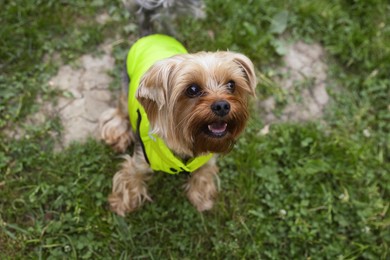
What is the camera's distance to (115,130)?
4.44 m

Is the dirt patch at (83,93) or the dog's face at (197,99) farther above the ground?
the dog's face at (197,99)

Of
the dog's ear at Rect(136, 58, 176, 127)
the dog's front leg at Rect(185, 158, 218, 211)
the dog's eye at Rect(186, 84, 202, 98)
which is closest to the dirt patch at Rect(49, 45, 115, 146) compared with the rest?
the dog's front leg at Rect(185, 158, 218, 211)

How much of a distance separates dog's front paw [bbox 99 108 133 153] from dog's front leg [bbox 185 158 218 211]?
80cm

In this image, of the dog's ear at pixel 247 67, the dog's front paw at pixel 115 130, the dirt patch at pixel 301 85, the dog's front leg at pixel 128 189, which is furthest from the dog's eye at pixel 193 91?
the dirt patch at pixel 301 85

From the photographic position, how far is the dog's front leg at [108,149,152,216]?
4160 mm

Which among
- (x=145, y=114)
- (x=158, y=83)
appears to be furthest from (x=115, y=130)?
(x=158, y=83)

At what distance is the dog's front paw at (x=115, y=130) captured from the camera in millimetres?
4469

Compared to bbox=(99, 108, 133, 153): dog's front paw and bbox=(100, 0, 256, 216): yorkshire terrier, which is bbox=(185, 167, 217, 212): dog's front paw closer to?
bbox=(100, 0, 256, 216): yorkshire terrier

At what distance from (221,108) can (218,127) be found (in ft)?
0.80

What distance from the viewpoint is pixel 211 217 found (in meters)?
4.35

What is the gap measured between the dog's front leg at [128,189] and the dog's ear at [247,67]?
136 centimetres

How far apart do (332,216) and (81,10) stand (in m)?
3.72

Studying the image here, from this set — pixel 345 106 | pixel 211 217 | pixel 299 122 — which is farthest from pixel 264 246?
pixel 345 106

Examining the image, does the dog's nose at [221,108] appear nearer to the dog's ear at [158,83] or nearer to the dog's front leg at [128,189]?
the dog's ear at [158,83]
